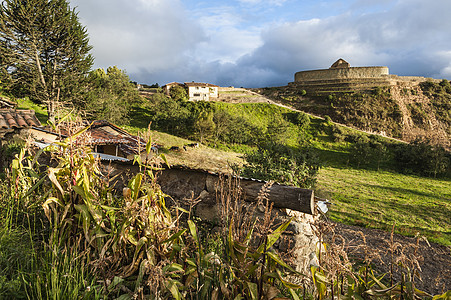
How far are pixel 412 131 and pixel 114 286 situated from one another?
181 feet

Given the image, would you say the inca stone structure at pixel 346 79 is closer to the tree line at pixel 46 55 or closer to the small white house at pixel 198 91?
the small white house at pixel 198 91

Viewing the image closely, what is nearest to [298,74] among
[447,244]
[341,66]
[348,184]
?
[341,66]

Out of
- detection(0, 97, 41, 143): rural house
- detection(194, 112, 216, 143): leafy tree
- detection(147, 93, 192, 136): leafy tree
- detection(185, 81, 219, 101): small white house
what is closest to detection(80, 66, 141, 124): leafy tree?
detection(147, 93, 192, 136): leafy tree

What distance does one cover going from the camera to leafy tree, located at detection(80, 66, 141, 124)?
24.5m

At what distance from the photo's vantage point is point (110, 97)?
31.7 metres

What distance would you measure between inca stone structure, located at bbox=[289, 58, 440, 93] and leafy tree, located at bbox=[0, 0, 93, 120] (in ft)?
158

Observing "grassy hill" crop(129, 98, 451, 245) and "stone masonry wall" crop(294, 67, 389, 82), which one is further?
"stone masonry wall" crop(294, 67, 389, 82)

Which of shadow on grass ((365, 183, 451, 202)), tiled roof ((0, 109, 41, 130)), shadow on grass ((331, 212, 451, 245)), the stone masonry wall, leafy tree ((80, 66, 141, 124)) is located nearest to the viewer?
tiled roof ((0, 109, 41, 130))

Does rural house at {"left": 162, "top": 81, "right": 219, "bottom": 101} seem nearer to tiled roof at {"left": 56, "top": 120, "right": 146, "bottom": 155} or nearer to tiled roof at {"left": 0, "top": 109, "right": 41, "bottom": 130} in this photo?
tiled roof at {"left": 56, "top": 120, "right": 146, "bottom": 155}

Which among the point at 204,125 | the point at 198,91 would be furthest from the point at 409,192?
the point at 198,91

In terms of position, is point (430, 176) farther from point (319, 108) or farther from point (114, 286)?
point (114, 286)

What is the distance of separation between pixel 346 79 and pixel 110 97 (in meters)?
51.5

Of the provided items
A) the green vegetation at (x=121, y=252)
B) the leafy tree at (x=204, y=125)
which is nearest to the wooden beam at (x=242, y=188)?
the green vegetation at (x=121, y=252)

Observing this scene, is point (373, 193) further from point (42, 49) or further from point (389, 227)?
point (42, 49)
